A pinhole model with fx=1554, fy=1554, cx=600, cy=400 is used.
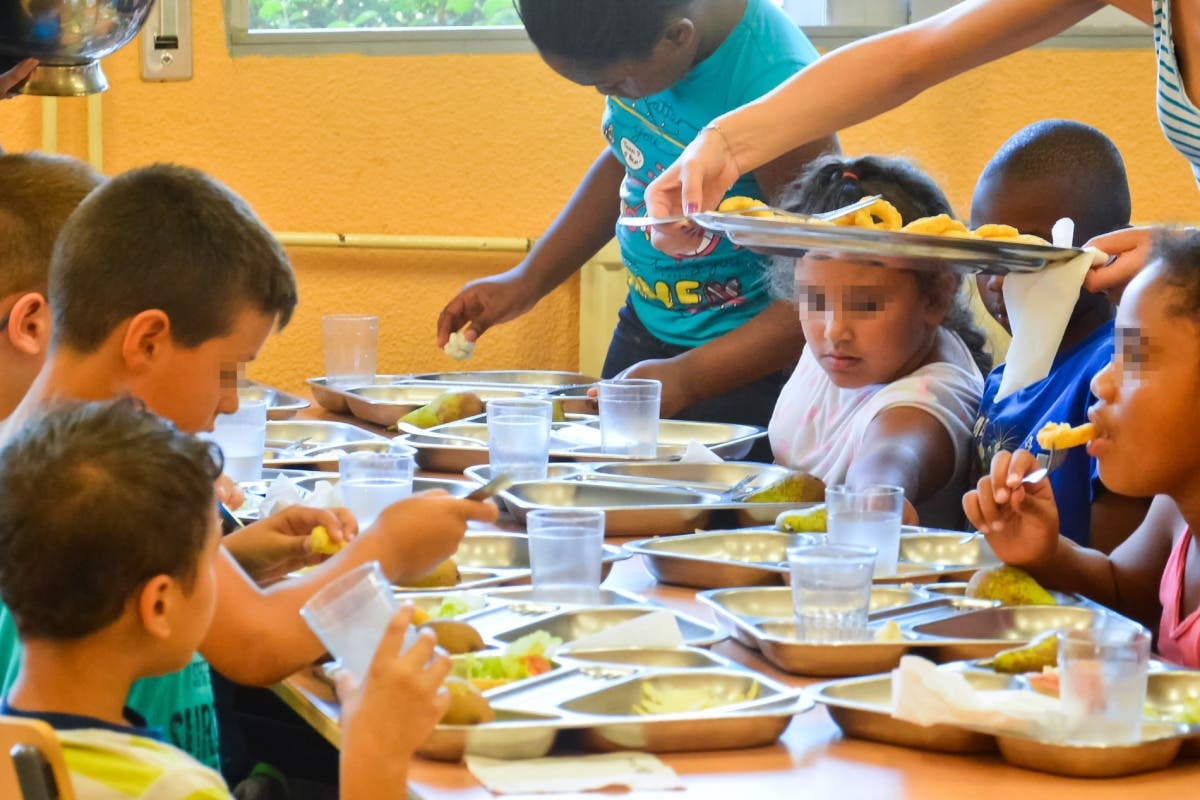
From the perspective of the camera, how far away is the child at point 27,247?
197cm

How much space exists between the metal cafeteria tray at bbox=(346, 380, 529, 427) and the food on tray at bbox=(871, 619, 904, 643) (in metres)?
1.53

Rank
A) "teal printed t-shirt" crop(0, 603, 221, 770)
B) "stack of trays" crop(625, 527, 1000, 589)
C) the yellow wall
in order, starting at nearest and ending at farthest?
"teal printed t-shirt" crop(0, 603, 221, 770) < "stack of trays" crop(625, 527, 1000, 589) < the yellow wall

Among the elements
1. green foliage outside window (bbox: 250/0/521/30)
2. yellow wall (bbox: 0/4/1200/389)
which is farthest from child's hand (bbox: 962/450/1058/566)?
green foliage outside window (bbox: 250/0/521/30)

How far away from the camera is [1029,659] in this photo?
4.44 feet

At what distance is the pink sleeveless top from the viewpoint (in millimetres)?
1593

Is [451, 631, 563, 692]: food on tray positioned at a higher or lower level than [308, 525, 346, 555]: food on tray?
lower

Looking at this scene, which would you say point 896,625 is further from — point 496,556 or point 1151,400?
point 496,556

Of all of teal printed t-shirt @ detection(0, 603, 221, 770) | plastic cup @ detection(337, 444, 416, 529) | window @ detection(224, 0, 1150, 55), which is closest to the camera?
Answer: teal printed t-shirt @ detection(0, 603, 221, 770)

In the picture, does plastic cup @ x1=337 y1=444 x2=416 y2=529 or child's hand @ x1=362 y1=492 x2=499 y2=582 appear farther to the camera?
plastic cup @ x1=337 y1=444 x2=416 y2=529

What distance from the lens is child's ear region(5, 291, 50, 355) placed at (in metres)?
1.97

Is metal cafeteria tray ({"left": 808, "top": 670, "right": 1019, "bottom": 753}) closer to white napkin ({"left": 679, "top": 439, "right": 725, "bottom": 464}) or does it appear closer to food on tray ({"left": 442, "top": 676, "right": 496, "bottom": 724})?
food on tray ({"left": 442, "top": 676, "right": 496, "bottom": 724})

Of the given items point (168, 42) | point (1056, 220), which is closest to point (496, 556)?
point (1056, 220)

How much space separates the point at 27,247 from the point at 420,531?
2.54ft

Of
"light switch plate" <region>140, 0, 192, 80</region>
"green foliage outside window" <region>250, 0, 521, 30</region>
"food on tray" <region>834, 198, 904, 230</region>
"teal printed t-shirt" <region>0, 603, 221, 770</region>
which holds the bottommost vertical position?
"teal printed t-shirt" <region>0, 603, 221, 770</region>
